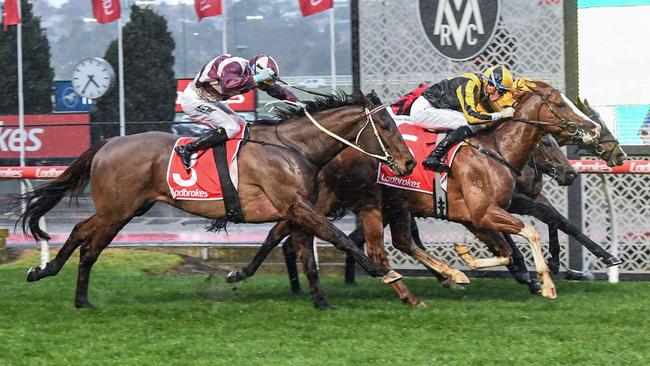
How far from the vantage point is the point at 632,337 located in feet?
22.8

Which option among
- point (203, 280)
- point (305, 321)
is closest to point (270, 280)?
point (203, 280)

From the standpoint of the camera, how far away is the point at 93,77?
1892 cm

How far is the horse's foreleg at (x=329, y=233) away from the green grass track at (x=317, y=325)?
0.89ft

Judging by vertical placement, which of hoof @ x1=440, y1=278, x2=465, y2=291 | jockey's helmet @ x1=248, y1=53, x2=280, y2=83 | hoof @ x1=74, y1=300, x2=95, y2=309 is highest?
jockey's helmet @ x1=248, y1=53, x2=280, y2=83

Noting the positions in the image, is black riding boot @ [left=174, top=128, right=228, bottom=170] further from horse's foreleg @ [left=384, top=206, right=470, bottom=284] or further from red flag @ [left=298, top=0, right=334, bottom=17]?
red flag @ [left=298, top=0, right=334, bottom=17]

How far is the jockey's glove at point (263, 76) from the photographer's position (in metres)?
8.27

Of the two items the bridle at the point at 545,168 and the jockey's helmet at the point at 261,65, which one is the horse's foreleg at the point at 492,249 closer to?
the bridle at the point at 545,168

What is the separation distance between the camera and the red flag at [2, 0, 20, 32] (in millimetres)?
17516

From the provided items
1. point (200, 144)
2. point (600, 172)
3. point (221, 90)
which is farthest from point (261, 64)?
point (600, 172)

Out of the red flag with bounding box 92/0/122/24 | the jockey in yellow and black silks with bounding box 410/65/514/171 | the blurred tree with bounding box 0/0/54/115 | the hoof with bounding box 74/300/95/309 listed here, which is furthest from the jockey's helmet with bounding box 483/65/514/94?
the blurred tree with bounding box 0/0/54/115

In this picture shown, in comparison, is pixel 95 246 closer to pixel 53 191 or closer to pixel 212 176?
pixel 53 191

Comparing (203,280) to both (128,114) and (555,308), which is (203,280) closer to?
(555,308)

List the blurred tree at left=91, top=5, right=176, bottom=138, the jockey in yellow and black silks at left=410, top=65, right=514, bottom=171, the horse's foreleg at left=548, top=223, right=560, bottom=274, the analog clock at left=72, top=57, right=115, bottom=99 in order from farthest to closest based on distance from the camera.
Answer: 1. the blurred tree at left=91, top=5, right=176, bottom=138
2. the analog clock at left=72, top=57, right=115, bottom=99
3. the horse's foreleg at left=548, top=223, right=560, bottom=274
4. the jockey in yellow and black silks at left=410, top=65, right=514, bottom=171

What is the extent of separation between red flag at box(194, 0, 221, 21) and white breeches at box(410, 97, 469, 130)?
8.60 metres
